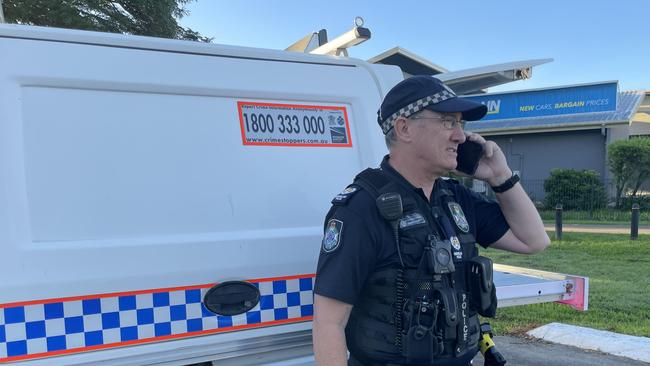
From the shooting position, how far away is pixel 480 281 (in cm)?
189

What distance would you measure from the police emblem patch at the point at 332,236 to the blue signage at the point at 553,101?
19669 mm

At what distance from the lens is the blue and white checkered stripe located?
160 centimetres

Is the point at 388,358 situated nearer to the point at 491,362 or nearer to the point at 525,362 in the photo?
the point at 491,362

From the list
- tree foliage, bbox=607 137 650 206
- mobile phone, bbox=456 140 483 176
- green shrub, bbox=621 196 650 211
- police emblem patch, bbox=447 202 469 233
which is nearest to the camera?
police emblem patch, bbox=447 202 469 233

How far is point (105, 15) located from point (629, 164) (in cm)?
1628

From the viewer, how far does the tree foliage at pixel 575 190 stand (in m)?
17.4

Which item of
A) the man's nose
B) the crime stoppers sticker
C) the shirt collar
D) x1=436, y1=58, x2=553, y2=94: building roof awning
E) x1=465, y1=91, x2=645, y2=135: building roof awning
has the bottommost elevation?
the shirt collar

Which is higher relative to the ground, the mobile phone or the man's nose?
the man's nose

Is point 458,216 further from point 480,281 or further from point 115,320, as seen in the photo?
point 115,320

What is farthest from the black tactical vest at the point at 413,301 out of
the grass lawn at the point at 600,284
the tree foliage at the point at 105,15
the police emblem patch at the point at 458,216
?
the tree foliage at the point at 105,15

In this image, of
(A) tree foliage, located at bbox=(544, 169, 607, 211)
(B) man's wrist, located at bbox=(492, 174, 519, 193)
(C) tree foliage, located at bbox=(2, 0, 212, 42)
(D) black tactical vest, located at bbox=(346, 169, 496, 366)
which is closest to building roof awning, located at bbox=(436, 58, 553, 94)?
(B) man's wrist, located at bbox=(492, 174, 519, 193)

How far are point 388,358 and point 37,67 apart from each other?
1.46m

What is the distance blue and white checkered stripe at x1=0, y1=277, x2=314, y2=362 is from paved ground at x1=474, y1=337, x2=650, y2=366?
3.31 meters

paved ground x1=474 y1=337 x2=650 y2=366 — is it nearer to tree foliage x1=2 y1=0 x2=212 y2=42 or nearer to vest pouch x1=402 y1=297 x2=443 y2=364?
vest pouch x1=402 y1=297 x2=443 y2=364
